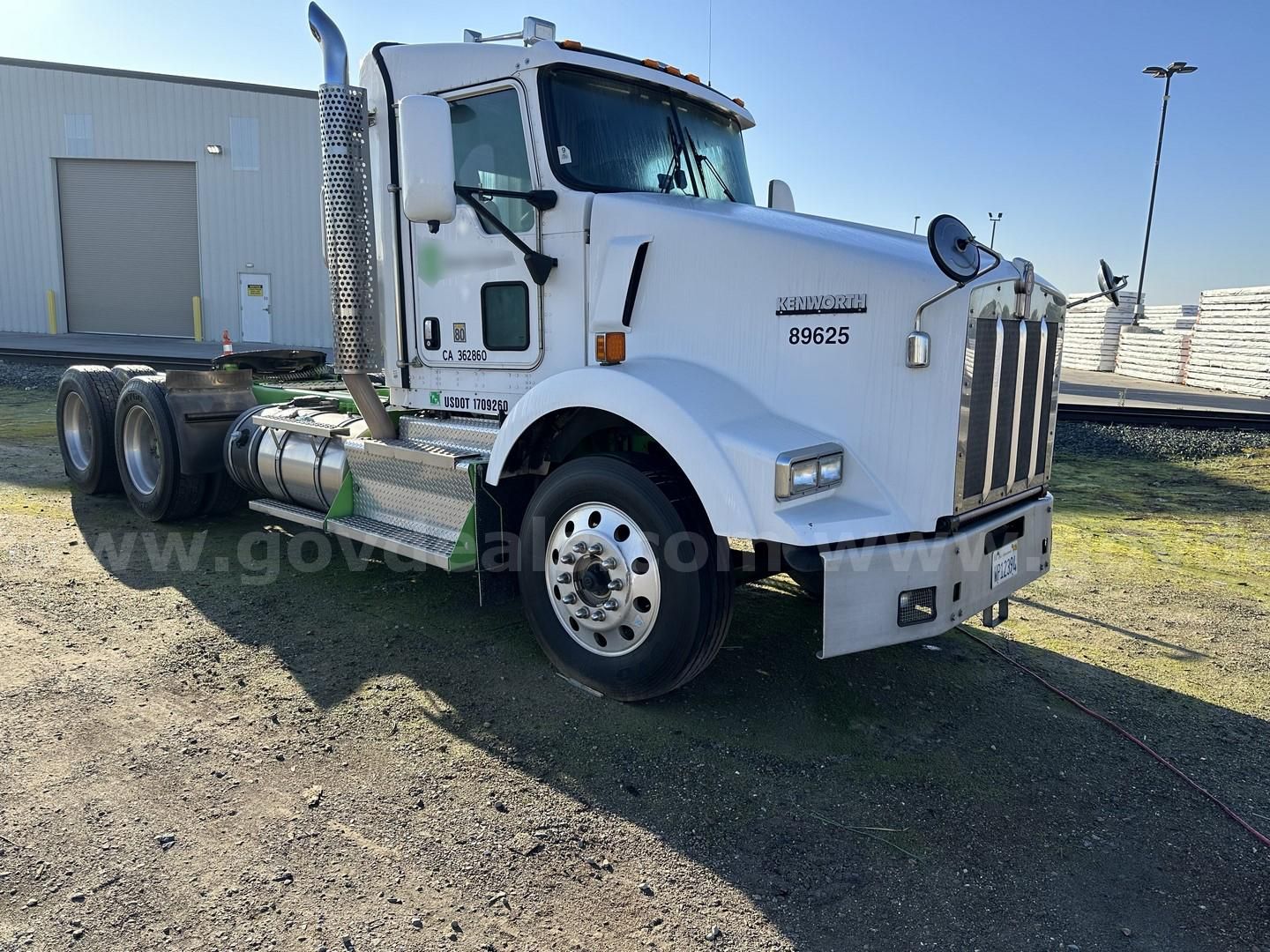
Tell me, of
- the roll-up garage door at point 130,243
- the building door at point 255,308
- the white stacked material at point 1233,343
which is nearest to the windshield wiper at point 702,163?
the white stacked material at point 1233,343

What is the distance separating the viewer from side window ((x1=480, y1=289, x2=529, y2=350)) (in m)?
4.54

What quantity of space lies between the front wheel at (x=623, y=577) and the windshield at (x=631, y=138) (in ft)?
4.81

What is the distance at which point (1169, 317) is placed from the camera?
79.8ft

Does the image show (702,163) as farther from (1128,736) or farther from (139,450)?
(139,450)

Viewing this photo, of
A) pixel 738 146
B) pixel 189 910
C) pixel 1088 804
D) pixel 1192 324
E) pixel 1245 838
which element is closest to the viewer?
pixel 189 910

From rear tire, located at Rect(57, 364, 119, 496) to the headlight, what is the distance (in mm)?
6507

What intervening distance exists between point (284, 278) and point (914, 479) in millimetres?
27027

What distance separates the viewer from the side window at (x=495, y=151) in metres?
4.36

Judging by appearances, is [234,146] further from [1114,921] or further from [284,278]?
[1114,921]

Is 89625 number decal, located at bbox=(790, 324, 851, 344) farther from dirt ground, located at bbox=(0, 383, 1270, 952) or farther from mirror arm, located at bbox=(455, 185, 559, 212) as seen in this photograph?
dirt ground, located at bbox=(0, 383, 1270, 952)

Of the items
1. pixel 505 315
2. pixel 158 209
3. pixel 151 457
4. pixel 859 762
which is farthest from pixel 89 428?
pixel 158 209

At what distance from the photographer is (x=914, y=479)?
11.4ft

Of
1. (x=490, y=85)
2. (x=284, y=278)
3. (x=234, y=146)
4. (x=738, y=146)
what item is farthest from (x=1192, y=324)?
(x=234, y=146)

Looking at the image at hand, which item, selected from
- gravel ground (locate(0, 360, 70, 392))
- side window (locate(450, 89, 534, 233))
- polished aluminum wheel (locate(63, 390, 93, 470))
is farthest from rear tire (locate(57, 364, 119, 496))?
gravel ground (locate(0, 360, 70, 392))
